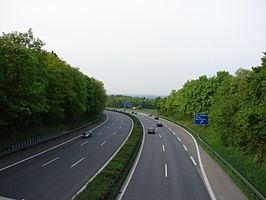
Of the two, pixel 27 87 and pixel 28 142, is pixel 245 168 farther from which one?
pixel 28 142

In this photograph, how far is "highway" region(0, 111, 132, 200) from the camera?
1991 cm

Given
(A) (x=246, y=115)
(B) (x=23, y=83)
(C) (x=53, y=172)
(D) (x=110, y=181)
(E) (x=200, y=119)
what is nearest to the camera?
(D) (x=110, y=181)

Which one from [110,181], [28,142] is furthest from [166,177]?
[28,142]

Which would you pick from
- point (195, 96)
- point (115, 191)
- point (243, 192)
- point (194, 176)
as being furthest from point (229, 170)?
point (195, 96)

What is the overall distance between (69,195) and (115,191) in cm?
242

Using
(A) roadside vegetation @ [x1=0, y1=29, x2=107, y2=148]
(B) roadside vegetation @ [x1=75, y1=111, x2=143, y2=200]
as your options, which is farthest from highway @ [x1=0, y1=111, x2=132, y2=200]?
(A) roadside vegetation @ [x1=0, y1=29, x2=107, y2=148]

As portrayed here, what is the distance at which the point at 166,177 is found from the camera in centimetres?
2422

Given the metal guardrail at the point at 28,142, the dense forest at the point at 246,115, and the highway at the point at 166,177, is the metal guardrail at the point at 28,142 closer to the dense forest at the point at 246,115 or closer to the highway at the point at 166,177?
the highway at the point at 166,177

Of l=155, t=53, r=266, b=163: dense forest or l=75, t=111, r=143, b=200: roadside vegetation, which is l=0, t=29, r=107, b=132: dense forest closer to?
l=75, t=111, r=143, b=200: roadside vegetation

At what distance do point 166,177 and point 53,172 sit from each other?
25.6 ft

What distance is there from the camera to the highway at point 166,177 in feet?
64.5

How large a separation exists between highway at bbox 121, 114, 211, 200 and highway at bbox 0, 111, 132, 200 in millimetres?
3167

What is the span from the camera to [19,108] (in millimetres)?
32656

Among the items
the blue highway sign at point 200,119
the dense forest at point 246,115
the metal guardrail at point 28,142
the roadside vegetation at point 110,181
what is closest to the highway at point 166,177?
the roadside vegetation at point 110,181
